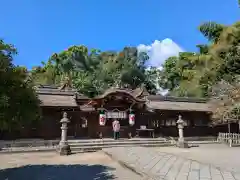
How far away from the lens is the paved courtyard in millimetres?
10586

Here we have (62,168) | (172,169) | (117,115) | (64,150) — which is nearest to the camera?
(172,169)

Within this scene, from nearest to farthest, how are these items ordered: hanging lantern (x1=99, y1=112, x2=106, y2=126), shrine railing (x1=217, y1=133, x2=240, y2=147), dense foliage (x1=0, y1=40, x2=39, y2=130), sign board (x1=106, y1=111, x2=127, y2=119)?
dense foliage (x1=0, y1=40, x2=39, y2=130)
hanging lantern (x1=99, y1=112, x2=106, y2=126)
sign board (x1=106, y1=111, x2=127, y2=119)
shrine railing (x1=217, y1=133, x2=240, y2=147)

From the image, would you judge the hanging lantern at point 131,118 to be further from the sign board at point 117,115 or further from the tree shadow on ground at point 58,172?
the tree shadow on ground at point 58,172

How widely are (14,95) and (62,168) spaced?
14.8ft

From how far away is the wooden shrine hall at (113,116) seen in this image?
856 inches

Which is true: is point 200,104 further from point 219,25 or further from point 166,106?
point 219,25

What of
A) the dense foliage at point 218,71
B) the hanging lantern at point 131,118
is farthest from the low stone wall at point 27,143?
the dense foliage at point 218,71

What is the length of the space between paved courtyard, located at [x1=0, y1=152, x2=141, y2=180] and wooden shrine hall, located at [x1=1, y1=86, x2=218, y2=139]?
5805 mm

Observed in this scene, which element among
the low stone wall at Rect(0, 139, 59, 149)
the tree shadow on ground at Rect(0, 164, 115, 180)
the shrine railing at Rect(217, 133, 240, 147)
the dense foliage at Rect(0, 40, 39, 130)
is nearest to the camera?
the dense foliage at Rect(0, 40, 39, 130)

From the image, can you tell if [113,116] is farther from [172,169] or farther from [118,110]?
[172,169]

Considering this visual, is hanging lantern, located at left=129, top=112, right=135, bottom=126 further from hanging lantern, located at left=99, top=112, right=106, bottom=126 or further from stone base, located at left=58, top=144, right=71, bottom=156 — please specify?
stone base, located at left=58, top=144, right=71, bottom=156

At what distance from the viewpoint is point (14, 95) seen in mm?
9273

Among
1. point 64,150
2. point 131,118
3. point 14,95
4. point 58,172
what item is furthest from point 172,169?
point 131,118

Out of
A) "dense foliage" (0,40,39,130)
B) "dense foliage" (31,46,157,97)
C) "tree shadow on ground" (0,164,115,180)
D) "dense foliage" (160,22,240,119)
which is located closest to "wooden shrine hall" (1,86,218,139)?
"dense foliage" (160,22,240,119)
